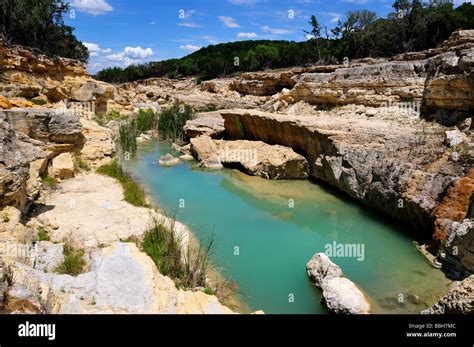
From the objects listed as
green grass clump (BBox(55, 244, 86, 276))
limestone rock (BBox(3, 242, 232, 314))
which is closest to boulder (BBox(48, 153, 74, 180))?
green grass clump (BBox(55, 244, 86, 276))

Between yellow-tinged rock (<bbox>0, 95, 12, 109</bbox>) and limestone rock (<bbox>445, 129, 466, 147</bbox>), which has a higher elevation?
yellow-tinged rock (<bbox>0, 95, 12, 109</bbox>)

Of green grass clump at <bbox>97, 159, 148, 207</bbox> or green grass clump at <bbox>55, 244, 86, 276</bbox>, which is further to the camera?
green grass clump at <bbox>97, 159, 148, 207</bbox>

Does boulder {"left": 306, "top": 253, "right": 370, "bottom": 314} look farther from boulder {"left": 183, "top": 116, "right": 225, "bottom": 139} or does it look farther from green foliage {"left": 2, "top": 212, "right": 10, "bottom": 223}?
boulder {"left": 183, "top": 116, "right": 225, "bottom": 139}

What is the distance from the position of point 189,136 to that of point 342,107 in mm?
7396

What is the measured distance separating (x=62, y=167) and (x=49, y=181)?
0.81 meters

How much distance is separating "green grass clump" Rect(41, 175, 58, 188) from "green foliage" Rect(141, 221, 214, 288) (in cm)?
423

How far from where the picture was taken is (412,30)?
112 feet

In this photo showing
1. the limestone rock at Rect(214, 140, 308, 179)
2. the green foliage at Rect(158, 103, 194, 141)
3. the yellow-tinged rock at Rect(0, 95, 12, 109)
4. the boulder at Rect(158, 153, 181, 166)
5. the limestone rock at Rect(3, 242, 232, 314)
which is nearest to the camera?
the limestone rock at Rect(3, 242, 232, 314)

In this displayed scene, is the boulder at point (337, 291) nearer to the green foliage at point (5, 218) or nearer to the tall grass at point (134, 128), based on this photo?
the green foliage at point (5, 218)

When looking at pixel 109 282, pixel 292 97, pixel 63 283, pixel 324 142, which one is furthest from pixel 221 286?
pixel 292 97

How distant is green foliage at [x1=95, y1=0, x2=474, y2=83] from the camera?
32.8 m

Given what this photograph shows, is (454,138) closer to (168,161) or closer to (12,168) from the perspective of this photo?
(12,168)

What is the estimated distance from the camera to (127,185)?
10539 millimetres
